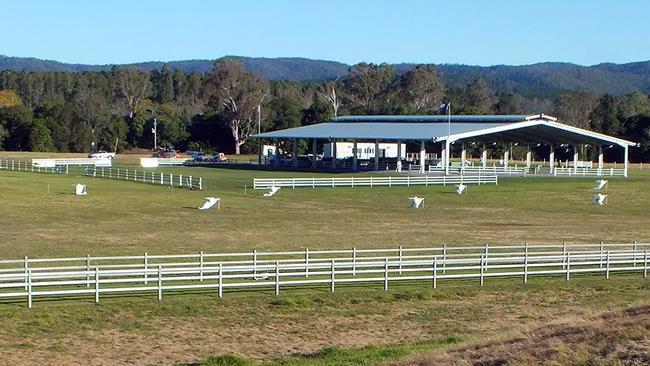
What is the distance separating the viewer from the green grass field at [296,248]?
2203cm

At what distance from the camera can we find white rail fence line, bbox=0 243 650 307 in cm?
2630

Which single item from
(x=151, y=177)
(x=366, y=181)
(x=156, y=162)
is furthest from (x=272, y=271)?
(x=156, y=162)

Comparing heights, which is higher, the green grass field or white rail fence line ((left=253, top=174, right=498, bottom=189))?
white rail fence line ((left=253, top=174, right=498, bottom=189))

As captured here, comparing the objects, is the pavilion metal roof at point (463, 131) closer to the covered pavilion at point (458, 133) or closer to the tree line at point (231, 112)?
the covered pavilion at point (458, 133)

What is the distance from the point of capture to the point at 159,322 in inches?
958

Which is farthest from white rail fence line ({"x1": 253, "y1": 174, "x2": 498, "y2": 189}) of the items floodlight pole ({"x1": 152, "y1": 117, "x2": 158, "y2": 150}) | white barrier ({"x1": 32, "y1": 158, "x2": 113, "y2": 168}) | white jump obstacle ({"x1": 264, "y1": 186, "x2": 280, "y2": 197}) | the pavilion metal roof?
floodlight pole ({"x1": 152, "y1": 117, "x2": 158, "y2": 150})

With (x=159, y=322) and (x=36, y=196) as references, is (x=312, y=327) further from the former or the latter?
(x=36, y=196)

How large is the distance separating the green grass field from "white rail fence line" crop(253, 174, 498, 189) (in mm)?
2051

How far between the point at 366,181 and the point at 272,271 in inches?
1835

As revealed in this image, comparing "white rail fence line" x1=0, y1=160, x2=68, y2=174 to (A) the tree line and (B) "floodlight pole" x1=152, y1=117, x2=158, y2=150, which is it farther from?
(B) "floodlight pole" x1=152, y1=117, x2=158, y2=150

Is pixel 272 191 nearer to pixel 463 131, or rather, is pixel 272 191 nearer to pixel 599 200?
pixel 599 200

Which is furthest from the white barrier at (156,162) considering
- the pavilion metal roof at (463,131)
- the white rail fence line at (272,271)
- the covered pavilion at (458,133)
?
the white rail fence line at (272,271)

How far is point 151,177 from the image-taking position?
80375mm

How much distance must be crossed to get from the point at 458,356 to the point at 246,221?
33.8 m
